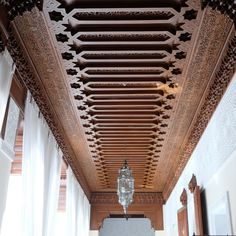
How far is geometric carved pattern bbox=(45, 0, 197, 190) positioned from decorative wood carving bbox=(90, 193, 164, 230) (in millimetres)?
3241

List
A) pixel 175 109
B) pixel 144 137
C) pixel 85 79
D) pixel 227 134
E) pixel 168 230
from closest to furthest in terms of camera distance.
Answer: pixel 227 134 < pixel 85 79 < pixel 175 109 < pixel 144 137 < pixel 168 230

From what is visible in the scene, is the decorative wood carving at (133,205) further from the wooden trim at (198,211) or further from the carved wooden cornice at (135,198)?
the wooden trim at (198,211)

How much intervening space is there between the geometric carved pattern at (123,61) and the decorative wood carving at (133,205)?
3241 millimetres

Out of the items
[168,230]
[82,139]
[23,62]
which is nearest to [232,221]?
[23,62]

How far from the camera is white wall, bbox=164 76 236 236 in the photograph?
2.66 m

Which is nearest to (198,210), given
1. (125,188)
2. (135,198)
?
(125,188)

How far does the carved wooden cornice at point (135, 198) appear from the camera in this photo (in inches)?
308

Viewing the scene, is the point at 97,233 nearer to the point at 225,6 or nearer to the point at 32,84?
the point at 32,84

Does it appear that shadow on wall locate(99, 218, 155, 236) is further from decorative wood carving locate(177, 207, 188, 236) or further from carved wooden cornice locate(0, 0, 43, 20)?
carved wooden cornice locate(0, 0, 43, 20)

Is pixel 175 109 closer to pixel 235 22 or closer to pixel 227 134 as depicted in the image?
pixel 227 134

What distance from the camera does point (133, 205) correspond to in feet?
25.8

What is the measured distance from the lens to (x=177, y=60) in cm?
305

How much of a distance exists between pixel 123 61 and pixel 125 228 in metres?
7.60

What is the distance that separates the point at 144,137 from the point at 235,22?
101 inches
